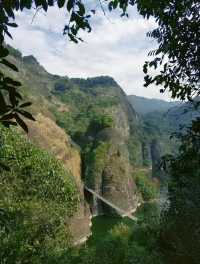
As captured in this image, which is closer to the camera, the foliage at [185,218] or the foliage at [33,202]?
the foliage at [185,218]

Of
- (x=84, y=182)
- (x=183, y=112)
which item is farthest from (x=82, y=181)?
(x=183, y=112)

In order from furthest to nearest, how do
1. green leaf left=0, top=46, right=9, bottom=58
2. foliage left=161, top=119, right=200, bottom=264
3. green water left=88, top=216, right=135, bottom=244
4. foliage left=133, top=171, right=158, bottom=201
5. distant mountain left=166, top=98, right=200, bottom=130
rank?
foliage left=133, top=171, right=158, bottom=201 → green water left=88, top=216, right=135, bottom=244 → foliage left=161, top=119, right=200, bottom=264 → distant mountain left=166, top=98, right=200, bottom=130 → green leaf left=0, top=46, right=9, bottom=58

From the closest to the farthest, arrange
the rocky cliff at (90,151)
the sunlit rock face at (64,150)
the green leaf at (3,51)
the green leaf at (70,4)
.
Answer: the green leaf at (3,51) < the green leaf at (70,4) < the sunlit rock face at (64,150) < the rocky cliff at (90,151)

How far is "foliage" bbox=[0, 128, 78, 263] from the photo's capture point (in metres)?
21.4

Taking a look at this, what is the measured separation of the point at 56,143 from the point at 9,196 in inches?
743

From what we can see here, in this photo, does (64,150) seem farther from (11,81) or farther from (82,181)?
(11,81)

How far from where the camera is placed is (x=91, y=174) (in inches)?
3329

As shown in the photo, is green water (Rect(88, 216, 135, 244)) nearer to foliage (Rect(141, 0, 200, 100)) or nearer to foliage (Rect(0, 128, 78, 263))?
foliage (Rect(0, 128, 78, 263))

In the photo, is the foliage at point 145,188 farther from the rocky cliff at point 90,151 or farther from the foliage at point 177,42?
the foliage at point 177,42

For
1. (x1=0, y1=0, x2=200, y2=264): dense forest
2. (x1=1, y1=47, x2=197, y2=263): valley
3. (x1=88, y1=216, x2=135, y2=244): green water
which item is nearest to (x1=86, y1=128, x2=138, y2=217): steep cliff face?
(x1=1, y1=47, x2=197, y2=263): valley

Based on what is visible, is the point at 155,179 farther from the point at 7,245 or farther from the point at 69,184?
the point at 7,245

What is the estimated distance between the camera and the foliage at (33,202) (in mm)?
21422

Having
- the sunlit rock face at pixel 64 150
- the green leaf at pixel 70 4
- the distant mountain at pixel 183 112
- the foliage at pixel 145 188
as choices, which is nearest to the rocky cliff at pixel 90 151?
the sunlit rock face at pixel 64 150

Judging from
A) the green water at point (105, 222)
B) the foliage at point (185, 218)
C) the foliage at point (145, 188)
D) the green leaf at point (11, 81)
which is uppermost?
the green leaf at point (11, 81)
